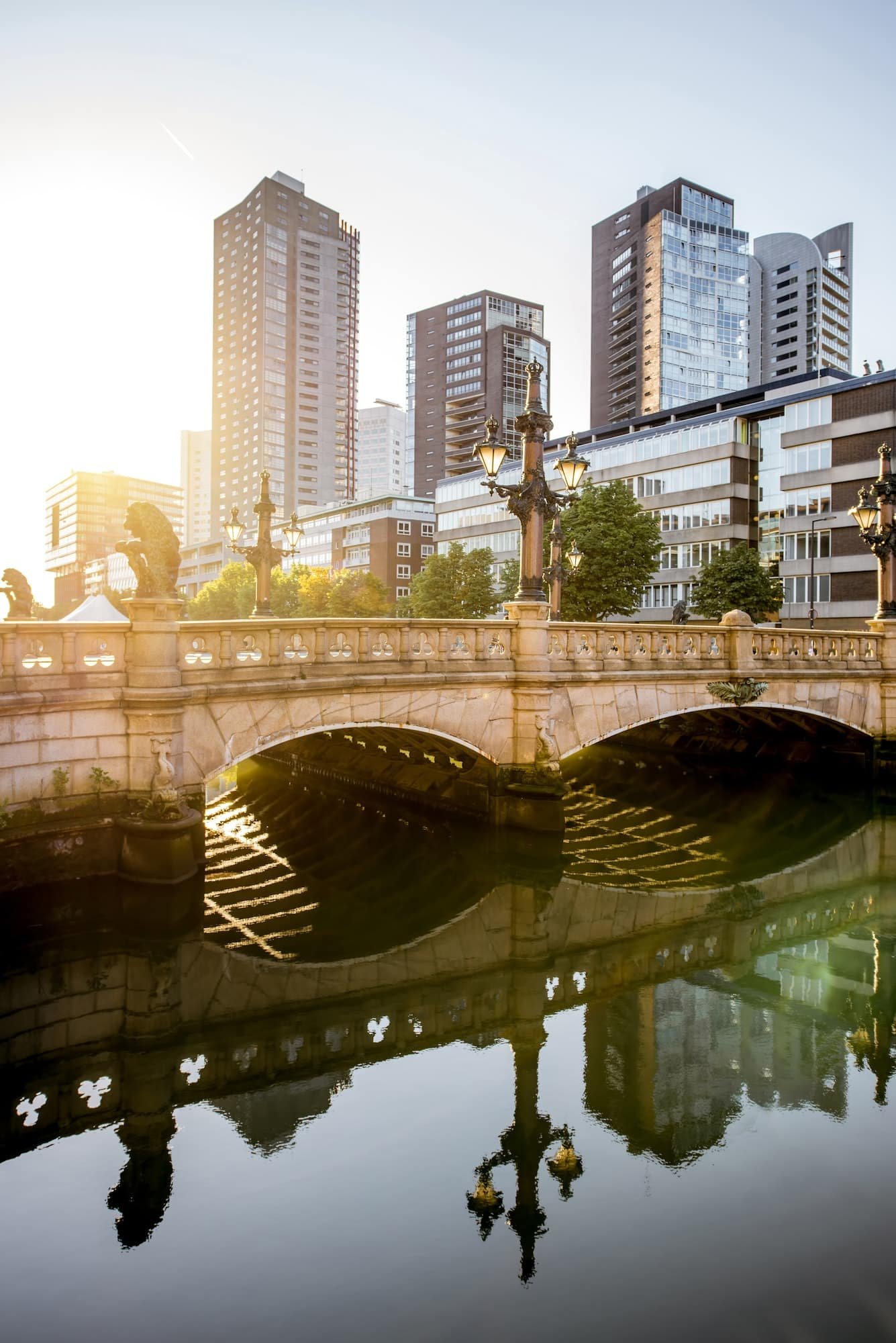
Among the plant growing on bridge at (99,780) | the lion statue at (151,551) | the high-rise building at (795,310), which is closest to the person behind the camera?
the plant growing on bridge at (99,780)

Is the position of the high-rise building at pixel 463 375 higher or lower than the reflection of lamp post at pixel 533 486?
higher

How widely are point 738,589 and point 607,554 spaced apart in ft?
34.1

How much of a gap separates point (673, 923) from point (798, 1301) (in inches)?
354

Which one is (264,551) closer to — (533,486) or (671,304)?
(533,486)

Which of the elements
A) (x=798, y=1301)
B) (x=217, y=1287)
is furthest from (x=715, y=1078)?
(x=217, y=1287)

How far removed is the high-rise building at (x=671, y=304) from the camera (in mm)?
108438

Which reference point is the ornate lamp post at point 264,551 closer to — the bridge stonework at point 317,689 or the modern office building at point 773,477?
the bridge stonework at point 317,689

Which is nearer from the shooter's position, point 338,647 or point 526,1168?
point 526,1168

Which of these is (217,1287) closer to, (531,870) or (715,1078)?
(715,1078)

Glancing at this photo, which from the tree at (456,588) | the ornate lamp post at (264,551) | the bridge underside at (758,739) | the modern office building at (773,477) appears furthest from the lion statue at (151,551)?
the modern office building at (773,477)

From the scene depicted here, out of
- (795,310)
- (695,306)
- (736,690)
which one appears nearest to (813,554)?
(736,690)

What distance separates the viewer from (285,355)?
5910 inches

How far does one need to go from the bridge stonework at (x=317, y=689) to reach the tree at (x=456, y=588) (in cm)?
3356

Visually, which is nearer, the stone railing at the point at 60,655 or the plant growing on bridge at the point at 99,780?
the stone railing at the point at 60,655
